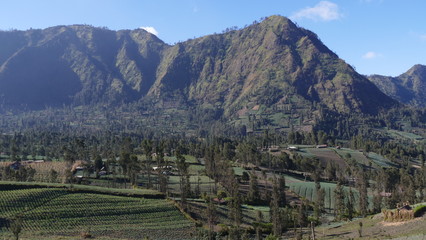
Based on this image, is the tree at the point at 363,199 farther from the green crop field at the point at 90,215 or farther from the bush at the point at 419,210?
the green crop field at the point at 90,215

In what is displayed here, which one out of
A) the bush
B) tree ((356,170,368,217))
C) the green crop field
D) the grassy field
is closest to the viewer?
the grassy field

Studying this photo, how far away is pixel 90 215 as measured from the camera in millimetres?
88500

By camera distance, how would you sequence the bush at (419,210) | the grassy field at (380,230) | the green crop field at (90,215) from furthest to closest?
the green crop field at (90,215)
the bush at (419,210)
the grassy field at (380,230)

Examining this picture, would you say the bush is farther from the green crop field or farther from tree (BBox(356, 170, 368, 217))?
the green crop field

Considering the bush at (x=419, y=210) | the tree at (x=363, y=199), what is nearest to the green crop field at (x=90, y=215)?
the bush at (x=419, y=210)

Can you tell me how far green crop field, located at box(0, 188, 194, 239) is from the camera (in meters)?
80.0

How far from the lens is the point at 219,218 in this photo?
A: 99.5 meters

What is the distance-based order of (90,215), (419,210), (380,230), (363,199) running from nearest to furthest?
(380,230) < (419,210) < (90,215) < (363,199)

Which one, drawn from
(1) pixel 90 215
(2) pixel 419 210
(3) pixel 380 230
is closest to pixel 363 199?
(2) pixel 419 210

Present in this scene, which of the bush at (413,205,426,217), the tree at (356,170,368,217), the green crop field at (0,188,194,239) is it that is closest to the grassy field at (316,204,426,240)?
the bush at (413,205,426,217)

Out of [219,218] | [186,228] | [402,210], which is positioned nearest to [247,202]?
[219,218]

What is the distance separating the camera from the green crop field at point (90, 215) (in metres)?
80.0

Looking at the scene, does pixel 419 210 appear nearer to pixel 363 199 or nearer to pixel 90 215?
pixel 363 199

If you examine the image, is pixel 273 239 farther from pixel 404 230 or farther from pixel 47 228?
pixel 47 228
